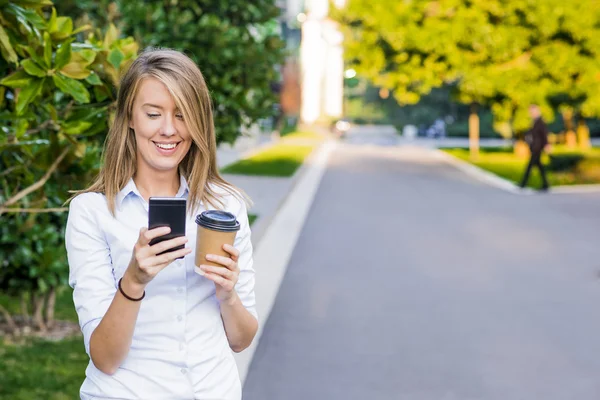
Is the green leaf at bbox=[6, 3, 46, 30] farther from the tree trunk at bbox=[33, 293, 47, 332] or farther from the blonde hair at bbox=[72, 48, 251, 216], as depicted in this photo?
the tree trunk at bbox=[33, 293, 47, 332]

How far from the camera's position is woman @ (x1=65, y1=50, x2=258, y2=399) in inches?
92.7

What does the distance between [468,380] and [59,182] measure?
3.00 metres

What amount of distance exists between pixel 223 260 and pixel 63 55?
2021mm

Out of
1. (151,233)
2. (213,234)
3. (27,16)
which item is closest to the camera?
(151,233)

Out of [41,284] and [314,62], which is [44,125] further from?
[314,62]

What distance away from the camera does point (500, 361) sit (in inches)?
272

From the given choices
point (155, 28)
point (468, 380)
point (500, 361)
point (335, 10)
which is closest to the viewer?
point (468, 380)

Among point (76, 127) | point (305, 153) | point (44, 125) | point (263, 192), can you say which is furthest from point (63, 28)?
point (305, 153)

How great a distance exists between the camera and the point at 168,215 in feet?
6.92

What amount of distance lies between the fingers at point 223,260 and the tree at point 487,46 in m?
28.5

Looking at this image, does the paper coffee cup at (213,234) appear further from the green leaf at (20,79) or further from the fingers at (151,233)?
the green leaf at (20,79)

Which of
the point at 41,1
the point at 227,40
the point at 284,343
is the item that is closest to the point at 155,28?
the point at 227,40

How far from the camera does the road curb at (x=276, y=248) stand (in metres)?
7.83

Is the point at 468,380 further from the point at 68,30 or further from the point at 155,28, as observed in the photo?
the point at 155,28
